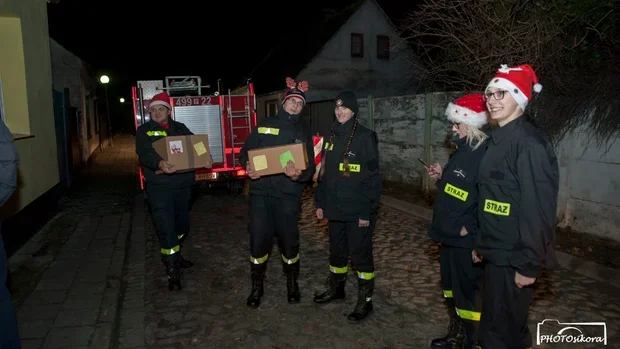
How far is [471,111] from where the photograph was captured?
3.30 metres

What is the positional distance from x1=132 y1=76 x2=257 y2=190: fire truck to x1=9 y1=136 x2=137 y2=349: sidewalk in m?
2.03

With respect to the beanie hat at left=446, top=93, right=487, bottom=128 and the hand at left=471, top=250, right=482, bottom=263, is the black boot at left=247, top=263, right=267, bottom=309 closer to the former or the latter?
the hand at left=471, top=250, right=482, bottom=263

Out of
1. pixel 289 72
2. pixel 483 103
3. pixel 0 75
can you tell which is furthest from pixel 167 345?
pixel 289 72

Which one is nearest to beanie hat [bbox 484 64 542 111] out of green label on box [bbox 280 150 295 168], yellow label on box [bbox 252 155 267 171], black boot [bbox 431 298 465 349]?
black boot [bbox 431 298 465 349]

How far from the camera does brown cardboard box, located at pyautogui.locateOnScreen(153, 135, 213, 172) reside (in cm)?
478

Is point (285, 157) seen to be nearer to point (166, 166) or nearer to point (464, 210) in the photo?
point (166, 166)

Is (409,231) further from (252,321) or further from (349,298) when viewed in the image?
(252,321)

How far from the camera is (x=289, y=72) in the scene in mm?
25188

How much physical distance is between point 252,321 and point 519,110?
9.71ft

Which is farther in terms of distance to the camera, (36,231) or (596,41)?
(36,231)

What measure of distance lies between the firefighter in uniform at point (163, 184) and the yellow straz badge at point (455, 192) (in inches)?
115

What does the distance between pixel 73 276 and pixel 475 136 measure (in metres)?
4.78

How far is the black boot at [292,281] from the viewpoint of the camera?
15.1 ft

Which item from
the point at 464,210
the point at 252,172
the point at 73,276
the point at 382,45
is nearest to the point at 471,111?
the point at 464,210
